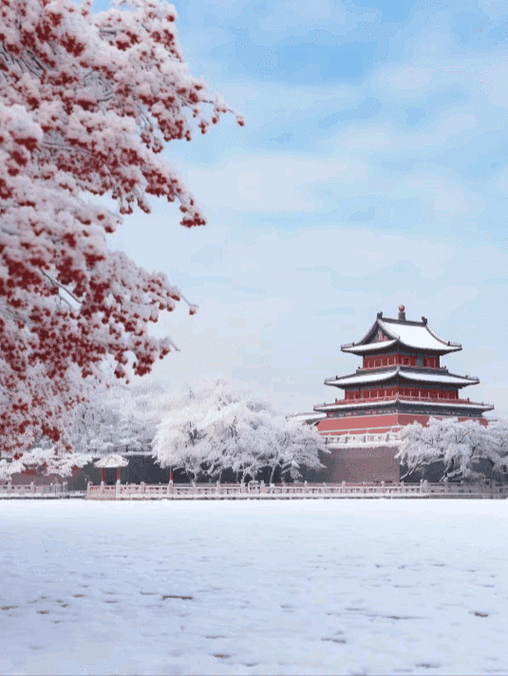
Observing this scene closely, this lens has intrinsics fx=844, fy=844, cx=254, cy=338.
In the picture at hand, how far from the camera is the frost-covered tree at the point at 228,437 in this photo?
50281 millimetres

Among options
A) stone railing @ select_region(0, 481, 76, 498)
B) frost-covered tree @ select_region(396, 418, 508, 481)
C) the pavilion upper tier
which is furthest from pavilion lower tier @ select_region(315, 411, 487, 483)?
stone railing @ select_region(0, 481, 76, 498)

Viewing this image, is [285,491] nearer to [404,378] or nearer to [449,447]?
[449,447]

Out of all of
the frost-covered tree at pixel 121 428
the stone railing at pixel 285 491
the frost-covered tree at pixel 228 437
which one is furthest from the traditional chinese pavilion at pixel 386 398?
the frost-covered tree at pixel 121 428

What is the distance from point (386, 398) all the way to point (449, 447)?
648cm

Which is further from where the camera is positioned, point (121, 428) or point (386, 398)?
point (121, 428)

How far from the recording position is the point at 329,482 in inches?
2141

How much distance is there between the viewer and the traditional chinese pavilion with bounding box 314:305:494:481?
→ 174 ft

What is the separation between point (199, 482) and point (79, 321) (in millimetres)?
47228

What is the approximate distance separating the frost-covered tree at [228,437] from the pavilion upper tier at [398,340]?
9.09 m

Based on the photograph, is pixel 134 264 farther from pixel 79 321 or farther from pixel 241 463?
pixel 241 463

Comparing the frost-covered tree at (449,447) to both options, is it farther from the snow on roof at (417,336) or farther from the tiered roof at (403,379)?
the snow on roof at (417,336)

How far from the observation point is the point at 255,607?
8.59 m

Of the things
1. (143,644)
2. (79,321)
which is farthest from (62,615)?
(79,321)

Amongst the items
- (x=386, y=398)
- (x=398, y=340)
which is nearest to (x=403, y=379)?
(x=386, y=398)
